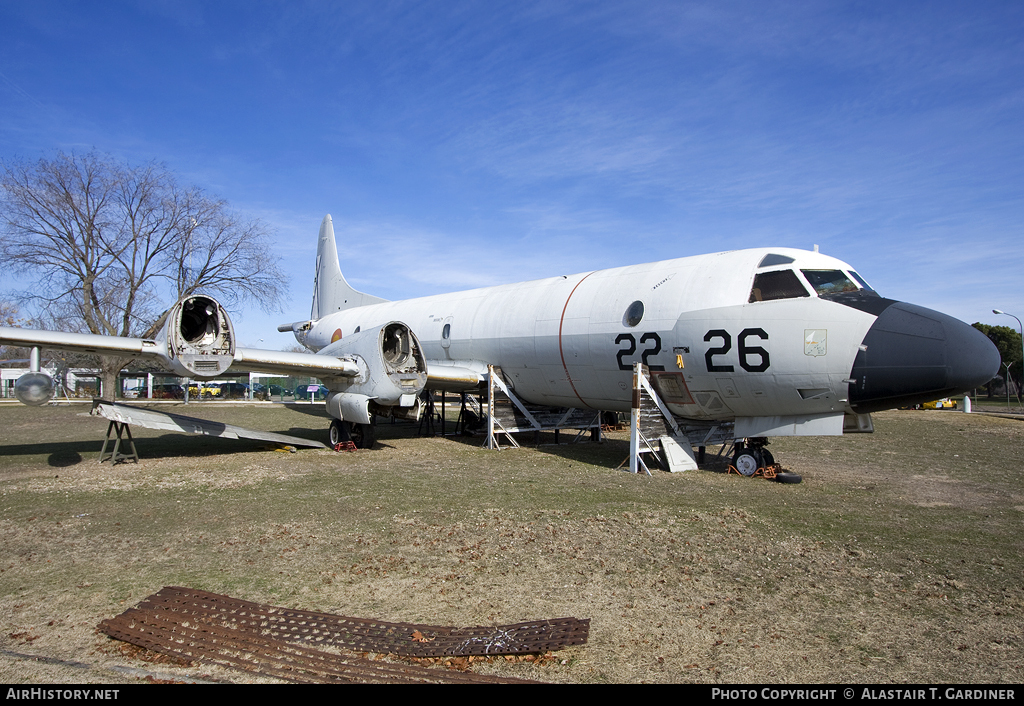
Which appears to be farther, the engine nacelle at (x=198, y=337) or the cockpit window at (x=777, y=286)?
the engine nacelle at (x=198, y=337)

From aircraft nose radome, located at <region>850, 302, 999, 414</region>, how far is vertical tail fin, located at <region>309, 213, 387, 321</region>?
16270 mm

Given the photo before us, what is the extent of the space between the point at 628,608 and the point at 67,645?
12.6ft

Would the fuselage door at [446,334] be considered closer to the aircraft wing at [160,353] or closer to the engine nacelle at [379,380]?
the engine nacelle at [379,380]

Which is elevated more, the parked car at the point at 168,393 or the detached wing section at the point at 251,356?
the detached wing section at the point at 251,356

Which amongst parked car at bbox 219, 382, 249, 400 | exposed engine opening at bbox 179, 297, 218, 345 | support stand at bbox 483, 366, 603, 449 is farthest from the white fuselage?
parked car at bbox 219, 382, 249, 400

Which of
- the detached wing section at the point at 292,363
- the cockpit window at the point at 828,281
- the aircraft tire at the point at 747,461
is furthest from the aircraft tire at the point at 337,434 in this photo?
the cockpit window at the point at 828,281

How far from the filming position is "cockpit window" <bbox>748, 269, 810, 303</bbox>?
10.0 meters

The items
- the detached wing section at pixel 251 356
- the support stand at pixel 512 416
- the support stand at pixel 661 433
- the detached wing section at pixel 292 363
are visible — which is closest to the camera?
the detached wing section at pixel 251 356

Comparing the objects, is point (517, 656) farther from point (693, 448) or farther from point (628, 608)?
point (693, 448)

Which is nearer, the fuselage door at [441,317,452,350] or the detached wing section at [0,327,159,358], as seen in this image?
the detached wing section at [0,327,159,358]

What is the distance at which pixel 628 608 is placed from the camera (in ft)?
16.3

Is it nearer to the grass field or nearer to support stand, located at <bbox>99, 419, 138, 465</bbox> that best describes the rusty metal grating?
the grass field

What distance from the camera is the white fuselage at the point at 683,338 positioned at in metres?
9.68

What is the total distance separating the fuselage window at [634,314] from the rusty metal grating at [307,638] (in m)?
7.67
